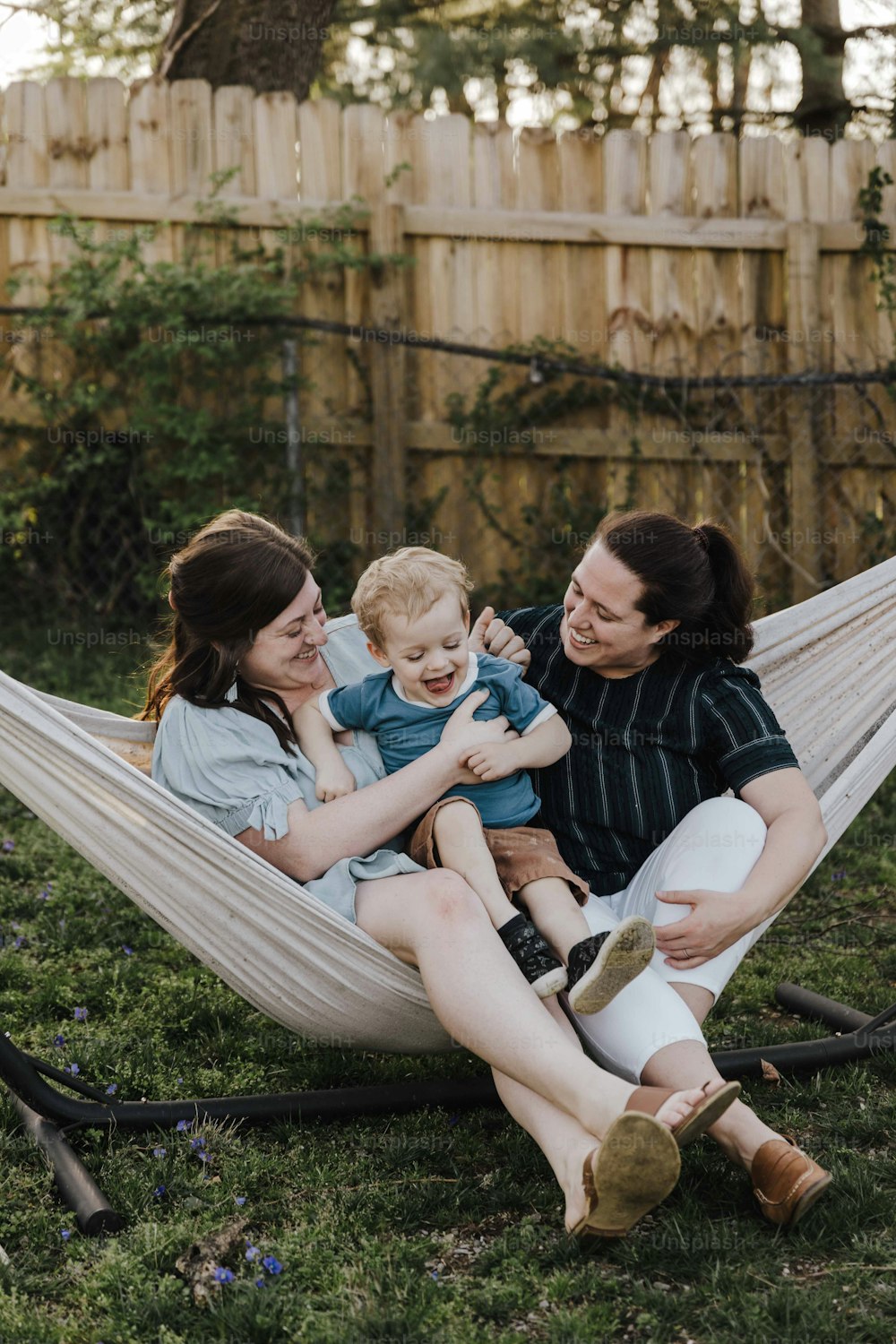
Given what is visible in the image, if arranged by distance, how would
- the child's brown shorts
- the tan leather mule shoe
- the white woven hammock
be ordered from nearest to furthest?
the tan leather mule shoe
the white woven hammock
the child's brown shorts

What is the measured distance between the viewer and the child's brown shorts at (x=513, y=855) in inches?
76.8

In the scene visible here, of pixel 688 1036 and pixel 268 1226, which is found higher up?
pixel 688 1036

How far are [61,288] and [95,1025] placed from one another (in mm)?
3069

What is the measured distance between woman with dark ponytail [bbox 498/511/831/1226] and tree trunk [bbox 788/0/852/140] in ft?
17.4

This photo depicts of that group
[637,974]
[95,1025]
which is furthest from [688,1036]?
[95,1025]

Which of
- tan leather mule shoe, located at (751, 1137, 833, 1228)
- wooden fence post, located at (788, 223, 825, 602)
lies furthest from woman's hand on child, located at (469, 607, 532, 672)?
wooden fence post, located at (788, 223, 825, 602)

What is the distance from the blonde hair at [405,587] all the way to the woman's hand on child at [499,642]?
0.18 meters

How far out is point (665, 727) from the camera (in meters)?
2.12

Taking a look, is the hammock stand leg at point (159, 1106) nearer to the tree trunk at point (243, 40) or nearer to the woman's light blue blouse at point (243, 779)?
the woman's light blue blouse at point (243, 779)

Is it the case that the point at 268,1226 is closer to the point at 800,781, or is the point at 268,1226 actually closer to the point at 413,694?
the point at 413,694

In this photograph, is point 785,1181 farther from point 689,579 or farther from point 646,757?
point 689,579

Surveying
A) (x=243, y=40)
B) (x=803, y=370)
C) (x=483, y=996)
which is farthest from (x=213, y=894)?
(x=243, y=40)

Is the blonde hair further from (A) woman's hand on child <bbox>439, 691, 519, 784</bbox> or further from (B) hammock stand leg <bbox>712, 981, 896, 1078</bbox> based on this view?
(B) hammock stand leg <bbox>712, 981, 896, 1078</bbox>

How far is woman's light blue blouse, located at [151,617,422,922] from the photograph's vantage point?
77.4 inches
